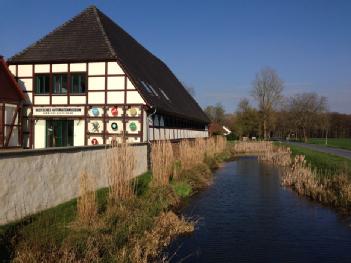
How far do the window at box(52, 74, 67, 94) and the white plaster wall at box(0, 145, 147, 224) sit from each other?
10984 mm

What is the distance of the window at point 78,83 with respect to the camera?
22.6 meters

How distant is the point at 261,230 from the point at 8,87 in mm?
15934

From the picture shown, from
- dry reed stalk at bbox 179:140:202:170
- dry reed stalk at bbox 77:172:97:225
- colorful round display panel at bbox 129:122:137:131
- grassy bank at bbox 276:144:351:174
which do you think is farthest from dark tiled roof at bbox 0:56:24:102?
grassy bank at bbox 276:144:351:174

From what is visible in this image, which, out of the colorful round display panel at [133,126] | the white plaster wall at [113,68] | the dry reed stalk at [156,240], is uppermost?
the white plaster wall at [113,68]

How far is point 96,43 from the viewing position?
23.1 m

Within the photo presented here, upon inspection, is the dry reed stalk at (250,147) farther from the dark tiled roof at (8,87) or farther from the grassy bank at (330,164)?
the dark tiled roof at (8,87)

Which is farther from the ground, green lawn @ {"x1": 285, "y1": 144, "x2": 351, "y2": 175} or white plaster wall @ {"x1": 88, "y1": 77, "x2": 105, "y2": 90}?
white plaster wall @ {"x1": 88, "y1": 77, "x2": 105, "y2": 90}

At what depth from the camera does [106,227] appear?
8.94 metres

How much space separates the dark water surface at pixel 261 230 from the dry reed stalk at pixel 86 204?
1883mm

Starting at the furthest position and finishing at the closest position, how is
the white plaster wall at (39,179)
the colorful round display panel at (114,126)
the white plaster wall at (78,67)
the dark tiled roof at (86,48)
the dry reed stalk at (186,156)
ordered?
the white plaster wall at (78,67)
the dark tiled roof at (86,48)
the colorful round display panel at (114,126)
the dry reed stalk at (186,156)
the white plaster wall at (39,179)

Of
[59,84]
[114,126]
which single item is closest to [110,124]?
[114,126]

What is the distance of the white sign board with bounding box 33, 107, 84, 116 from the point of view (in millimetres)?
22609

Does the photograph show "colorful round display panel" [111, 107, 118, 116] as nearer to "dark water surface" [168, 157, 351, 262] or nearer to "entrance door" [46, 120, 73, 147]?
"entrance door" [46, 120, 73, 147]

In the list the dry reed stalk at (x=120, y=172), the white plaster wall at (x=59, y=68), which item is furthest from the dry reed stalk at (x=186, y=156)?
the white plaster wall at (x=59, y=68)
